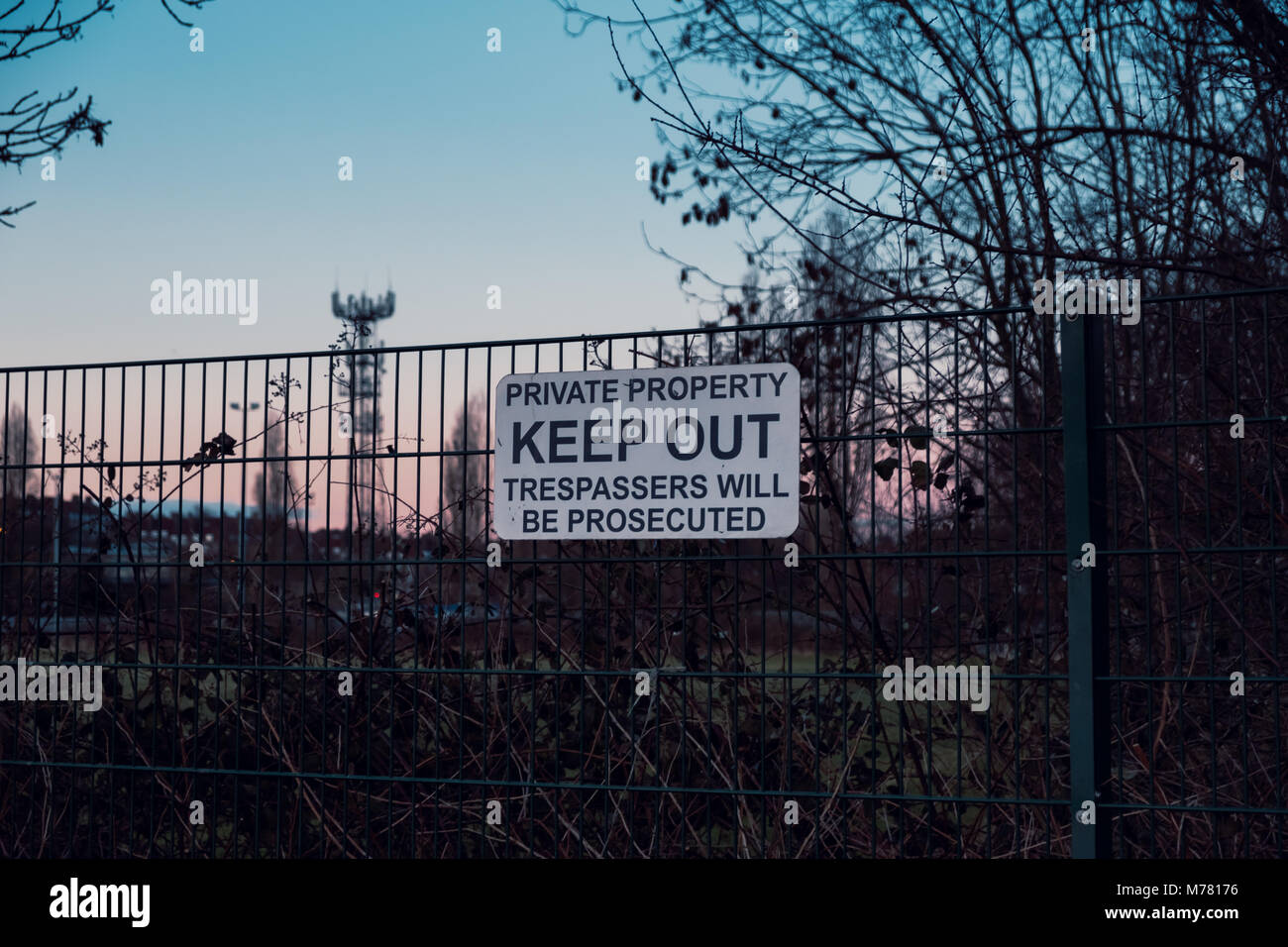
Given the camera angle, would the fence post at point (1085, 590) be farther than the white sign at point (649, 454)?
No

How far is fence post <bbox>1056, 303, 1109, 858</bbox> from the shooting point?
4.32m

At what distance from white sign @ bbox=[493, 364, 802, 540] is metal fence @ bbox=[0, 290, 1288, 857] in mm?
147

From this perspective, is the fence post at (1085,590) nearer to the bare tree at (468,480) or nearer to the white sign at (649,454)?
the white sign at (649,454)

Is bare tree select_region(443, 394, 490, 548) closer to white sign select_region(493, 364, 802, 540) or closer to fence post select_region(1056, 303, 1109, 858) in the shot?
white sign select_region(493, 364, 802, 540)

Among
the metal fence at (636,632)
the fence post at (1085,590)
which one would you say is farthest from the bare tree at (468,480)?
the fence post at (1085,590)

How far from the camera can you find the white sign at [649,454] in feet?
15.4

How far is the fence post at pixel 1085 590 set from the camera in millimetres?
4324

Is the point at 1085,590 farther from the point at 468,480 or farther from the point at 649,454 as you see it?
the point at 468,480

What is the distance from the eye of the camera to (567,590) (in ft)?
22.4

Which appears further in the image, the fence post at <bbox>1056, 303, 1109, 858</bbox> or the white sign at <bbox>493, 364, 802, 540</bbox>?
the white sign at <bbox>493, 364, 802, 540</bbox>

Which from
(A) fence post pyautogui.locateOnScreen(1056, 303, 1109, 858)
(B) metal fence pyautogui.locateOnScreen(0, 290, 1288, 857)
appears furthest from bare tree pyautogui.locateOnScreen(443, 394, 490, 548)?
(A) fence post pyautogui.locateOnScreen(1056, 303, 1109, 858)

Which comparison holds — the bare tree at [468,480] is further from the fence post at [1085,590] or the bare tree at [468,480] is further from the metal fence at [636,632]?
the fence post at [1085,590]

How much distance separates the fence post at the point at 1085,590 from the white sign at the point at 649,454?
36.2 inches

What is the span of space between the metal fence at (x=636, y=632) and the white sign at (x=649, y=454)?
0.48ft
